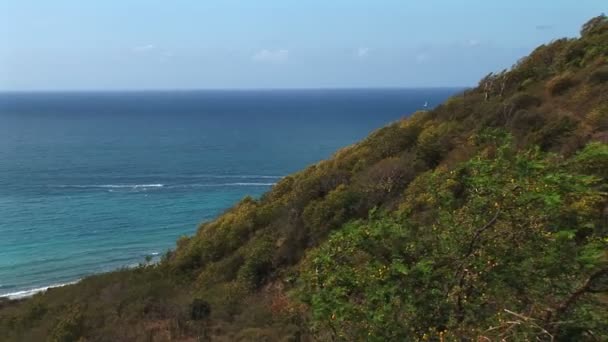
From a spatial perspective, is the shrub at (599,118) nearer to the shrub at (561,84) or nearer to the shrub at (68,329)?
the shrub at (561,84)

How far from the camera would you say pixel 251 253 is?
58.7 ft

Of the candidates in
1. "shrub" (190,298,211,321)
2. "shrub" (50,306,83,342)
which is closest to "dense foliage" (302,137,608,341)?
"shrub" (190,298,211,321)

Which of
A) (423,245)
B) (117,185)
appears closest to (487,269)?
(423,245)

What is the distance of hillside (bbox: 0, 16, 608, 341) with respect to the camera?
512cm

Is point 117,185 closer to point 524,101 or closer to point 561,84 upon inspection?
point 524,101

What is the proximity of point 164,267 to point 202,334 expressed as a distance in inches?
348

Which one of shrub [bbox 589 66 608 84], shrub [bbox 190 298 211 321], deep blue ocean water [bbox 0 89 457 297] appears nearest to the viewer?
shrub [bbox 190 298 211 321]

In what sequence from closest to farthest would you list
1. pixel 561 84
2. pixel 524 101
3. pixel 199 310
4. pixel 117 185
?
pixel 199 310 → pixel 524 101 → pixel 561 84 → pixel 117 185

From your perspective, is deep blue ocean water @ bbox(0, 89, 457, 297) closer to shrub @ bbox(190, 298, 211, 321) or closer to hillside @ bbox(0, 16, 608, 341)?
hillside @ bbox(0, 16, 608, 341)

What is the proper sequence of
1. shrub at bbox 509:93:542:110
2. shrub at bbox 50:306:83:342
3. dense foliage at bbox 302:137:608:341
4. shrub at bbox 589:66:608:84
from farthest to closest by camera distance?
shrub at bbox 509:93:542:110, shrub at bbox 589:66:608:84, shrub at bbox 50:306:83:342, dense foliage at bbox 302:137:608:341

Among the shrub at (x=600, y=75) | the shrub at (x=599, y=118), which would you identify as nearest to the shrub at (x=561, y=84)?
the shrub at (x=600, y=75)

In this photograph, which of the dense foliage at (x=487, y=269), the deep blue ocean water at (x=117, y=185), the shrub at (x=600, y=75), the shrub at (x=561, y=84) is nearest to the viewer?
the dense foliage at (x=487, y=269)

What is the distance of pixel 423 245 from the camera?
240 inches

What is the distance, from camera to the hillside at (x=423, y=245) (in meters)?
5.12
